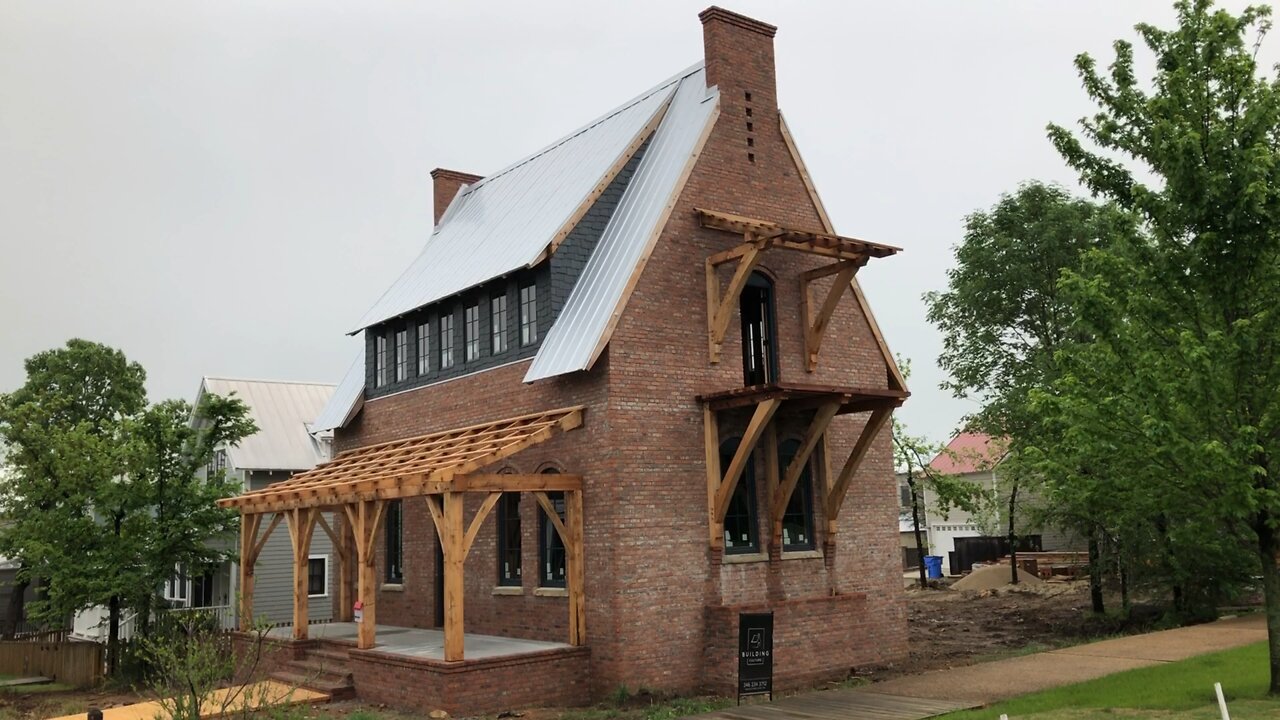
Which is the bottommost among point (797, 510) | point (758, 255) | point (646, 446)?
point (797, 510)

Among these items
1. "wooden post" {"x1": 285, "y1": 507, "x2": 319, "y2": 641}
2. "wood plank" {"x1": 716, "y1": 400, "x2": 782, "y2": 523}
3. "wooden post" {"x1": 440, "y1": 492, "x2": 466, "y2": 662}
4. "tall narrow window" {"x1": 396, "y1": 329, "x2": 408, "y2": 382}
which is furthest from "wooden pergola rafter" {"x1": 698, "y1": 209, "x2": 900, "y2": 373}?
"tall narrow window" {"x1": 396, "y1": 329, "x2": 408, "y2": 382}

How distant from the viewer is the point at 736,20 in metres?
19.7

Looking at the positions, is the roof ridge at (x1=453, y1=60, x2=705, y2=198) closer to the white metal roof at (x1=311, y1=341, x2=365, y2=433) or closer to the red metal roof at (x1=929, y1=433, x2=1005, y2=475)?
the white metal roof at (x1=311, y1=341, x2=365, y2=433)

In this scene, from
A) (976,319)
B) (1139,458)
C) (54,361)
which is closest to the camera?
(1139,458)

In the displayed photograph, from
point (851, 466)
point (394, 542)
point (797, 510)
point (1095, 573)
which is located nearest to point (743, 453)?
point (851, 466)

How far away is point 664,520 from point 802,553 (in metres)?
3.03

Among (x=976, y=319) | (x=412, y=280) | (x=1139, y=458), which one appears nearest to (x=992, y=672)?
(x=1139, y=458)

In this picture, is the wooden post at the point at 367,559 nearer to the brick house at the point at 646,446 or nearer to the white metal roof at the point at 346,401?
the brick house at the point at 646,446

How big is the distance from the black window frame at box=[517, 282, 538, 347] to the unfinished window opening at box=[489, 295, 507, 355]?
585 millimetres

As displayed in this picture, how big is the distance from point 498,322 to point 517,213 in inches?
133

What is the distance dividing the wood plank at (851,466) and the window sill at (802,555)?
415 millimetres

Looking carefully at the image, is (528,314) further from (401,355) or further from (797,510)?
(797,510)

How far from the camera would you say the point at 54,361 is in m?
39.9

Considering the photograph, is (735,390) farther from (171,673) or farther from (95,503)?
(95,503)
